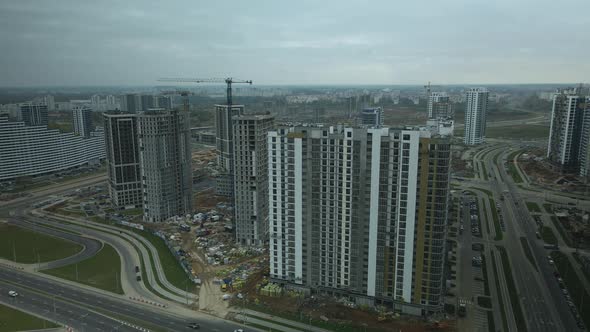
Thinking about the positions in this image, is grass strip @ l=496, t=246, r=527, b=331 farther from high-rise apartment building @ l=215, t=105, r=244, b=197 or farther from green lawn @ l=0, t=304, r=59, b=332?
high-rise apartment building @ l=215, t=105, r=244, b=197

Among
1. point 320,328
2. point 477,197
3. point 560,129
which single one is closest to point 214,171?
point 477,197

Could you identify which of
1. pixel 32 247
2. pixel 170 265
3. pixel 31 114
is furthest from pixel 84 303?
pixel 31 114

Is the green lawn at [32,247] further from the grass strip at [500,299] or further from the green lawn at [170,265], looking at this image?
the grass strip at [500,299]

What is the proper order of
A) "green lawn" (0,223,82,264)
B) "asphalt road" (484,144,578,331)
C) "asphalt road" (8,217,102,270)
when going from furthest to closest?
"green lawn" (0,223,82,264), "asphalt road" (8,217,102,270), "asphalt road" (484,144,578,331)

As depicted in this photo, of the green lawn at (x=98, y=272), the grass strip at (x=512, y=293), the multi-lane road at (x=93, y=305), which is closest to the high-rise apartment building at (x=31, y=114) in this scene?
the multi-lane road at (x=93, y=305)

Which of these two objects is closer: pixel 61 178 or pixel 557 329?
pixel 557 329

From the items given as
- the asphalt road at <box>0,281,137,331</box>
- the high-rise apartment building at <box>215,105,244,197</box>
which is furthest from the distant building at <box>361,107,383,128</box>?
the asphalt road at <box>0,281,137,331</box>

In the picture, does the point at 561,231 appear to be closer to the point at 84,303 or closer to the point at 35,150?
the point at 84,303

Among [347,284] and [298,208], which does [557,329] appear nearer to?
[347,284]
